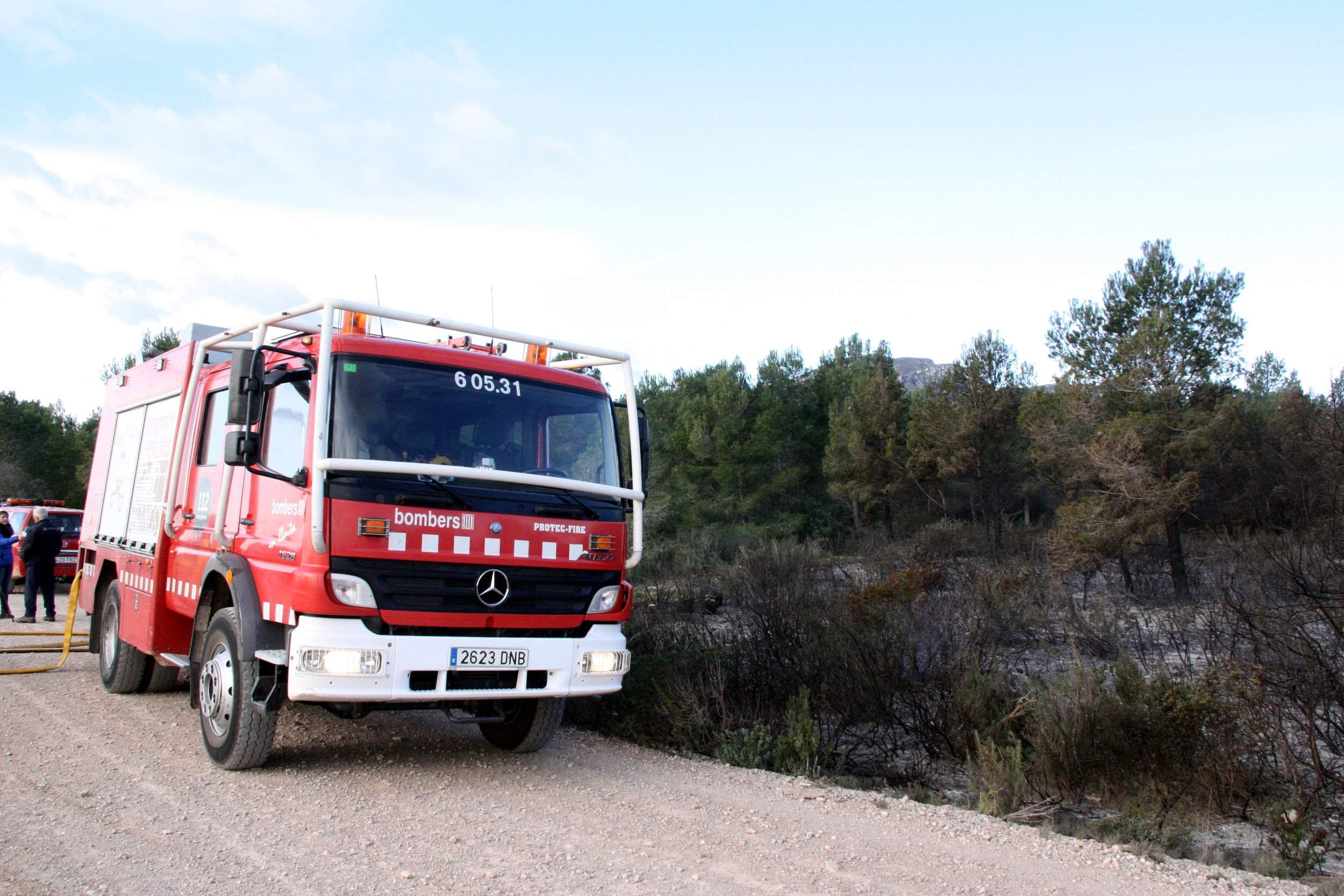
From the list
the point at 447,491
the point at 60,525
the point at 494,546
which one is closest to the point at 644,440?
the point at 494,546

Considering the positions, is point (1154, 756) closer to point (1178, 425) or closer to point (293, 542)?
point (293, 542)

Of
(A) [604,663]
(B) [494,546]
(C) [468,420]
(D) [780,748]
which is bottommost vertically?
(D) [780,748]

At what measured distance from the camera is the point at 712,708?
833 cm

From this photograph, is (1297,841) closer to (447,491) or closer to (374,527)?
(447,491)

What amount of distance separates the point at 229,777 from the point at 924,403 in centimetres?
3091

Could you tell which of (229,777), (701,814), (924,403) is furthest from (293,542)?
(924,403)

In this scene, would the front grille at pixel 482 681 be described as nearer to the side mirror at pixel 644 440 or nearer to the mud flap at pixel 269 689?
the mud flap at pixel 269 689

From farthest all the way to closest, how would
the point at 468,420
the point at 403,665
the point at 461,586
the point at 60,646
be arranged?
the point at 60,646, the point at 468,420, the point at 461,586, the point at 403,665

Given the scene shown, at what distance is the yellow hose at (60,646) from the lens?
9.66 meters

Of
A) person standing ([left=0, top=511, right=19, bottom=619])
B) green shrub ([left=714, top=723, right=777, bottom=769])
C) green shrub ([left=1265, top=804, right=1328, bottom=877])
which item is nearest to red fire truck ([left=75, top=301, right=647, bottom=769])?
green shrub ([left=714, top=723, right=777, bottom=769])

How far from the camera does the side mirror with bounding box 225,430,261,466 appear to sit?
226 inches

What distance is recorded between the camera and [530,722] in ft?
23.1

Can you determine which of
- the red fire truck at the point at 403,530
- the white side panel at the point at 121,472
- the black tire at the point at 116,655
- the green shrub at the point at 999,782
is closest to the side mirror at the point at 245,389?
the red fire truck at the point at 403,530

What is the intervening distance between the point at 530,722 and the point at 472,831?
6.04 ft
